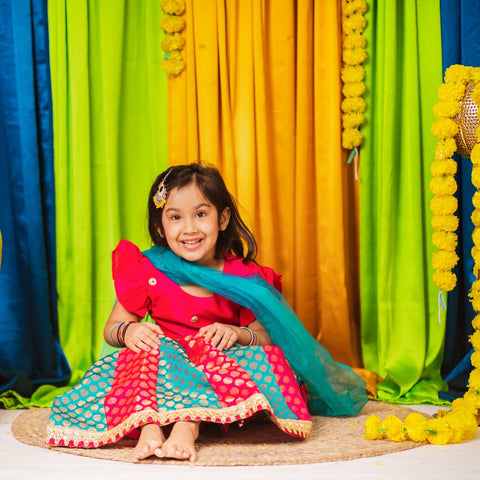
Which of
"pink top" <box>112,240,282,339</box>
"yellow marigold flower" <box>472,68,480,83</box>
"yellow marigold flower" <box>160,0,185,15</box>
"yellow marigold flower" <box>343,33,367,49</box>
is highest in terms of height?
"yellow marigold flower" <box>160,0,185,15</box>

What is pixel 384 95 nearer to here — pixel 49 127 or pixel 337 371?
pixel 337 371

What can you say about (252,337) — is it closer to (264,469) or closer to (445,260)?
(264,469)

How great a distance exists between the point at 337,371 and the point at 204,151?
1.09 meters

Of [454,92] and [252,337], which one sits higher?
[454,92]

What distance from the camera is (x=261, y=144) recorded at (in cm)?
269

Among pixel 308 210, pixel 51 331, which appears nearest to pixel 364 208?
pixel 308 210

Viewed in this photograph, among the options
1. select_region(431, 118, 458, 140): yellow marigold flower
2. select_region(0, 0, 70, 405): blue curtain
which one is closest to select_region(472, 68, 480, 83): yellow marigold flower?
select_region(431, 118, 458, 140): yellow marigold flower

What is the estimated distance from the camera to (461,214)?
2.52 metres

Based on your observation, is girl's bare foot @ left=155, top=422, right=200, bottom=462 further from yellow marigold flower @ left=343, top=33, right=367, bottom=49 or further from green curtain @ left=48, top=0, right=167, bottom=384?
yellow marigold flower @ left=343, top=33, right=367, bottom=49

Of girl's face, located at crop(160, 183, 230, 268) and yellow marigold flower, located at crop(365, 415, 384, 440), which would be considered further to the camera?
girl's face, located at crop(160, 183, 230, 268)

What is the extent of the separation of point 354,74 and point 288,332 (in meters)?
1.18

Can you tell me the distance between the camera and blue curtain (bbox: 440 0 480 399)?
243 cm

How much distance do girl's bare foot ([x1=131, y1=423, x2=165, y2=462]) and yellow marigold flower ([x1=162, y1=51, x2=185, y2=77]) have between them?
5.11 feet

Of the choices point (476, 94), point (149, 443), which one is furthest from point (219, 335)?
point (476, 94)
